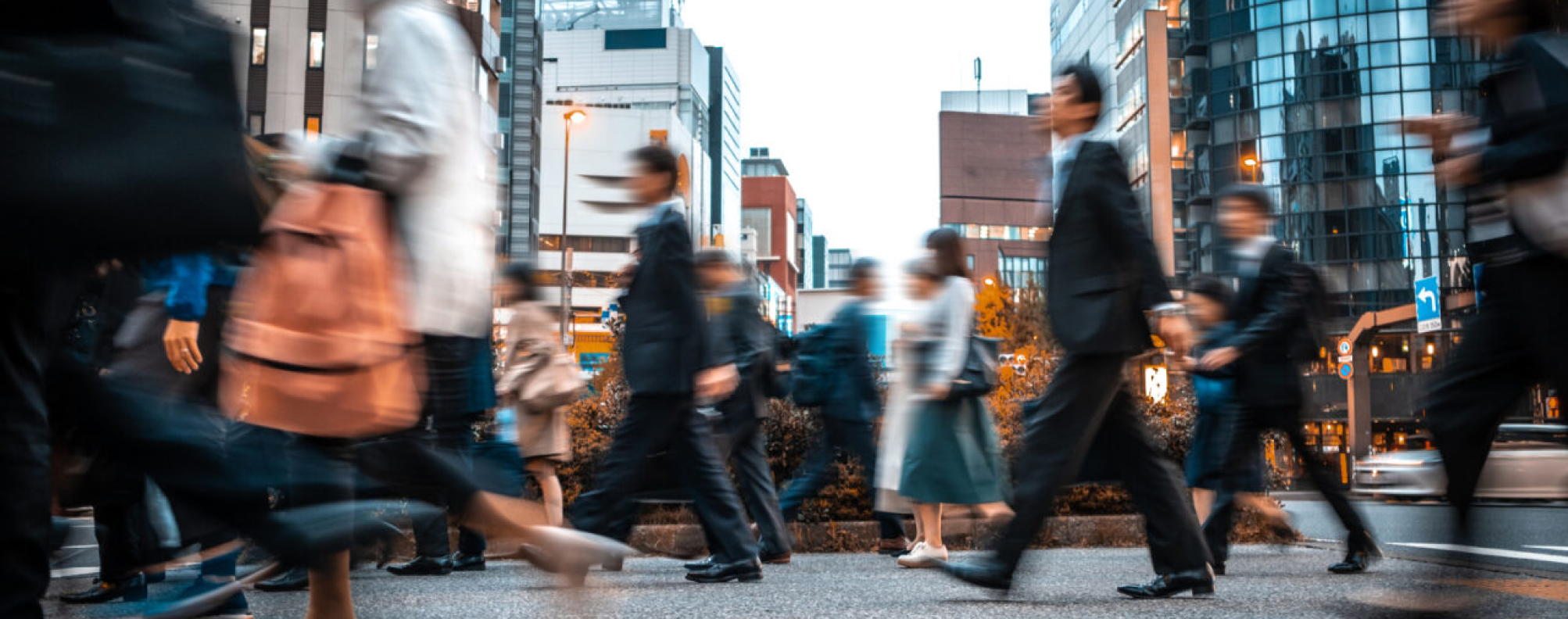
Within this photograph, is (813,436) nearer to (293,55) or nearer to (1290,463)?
(1290,463)

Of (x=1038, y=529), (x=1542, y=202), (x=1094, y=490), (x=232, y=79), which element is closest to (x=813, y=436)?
(x=1094, y=490)

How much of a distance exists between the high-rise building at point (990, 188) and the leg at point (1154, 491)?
411 feet

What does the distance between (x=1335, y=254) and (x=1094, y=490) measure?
5581 centimetres

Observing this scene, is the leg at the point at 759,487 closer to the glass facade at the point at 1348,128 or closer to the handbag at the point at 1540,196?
the handbag at the point at 1540,196

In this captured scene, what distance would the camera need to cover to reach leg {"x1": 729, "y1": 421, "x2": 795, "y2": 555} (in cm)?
690

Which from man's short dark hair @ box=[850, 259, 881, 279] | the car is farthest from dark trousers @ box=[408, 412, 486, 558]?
the car

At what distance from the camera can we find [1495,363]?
10.4 feet

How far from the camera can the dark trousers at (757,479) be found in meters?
6.90

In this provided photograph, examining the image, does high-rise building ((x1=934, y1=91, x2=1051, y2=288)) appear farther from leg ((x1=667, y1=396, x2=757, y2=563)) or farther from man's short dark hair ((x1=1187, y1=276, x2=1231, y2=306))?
leg ((x1=667, y1=396, x2=757, y2=563))

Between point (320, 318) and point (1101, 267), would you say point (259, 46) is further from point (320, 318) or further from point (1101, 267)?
point (320, 318)

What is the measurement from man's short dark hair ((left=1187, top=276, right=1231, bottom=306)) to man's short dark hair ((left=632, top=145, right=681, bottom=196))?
2.91m

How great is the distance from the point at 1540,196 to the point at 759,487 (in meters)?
4.60

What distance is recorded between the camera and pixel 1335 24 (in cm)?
5994

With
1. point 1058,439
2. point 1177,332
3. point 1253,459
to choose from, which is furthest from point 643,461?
point 1177,332
